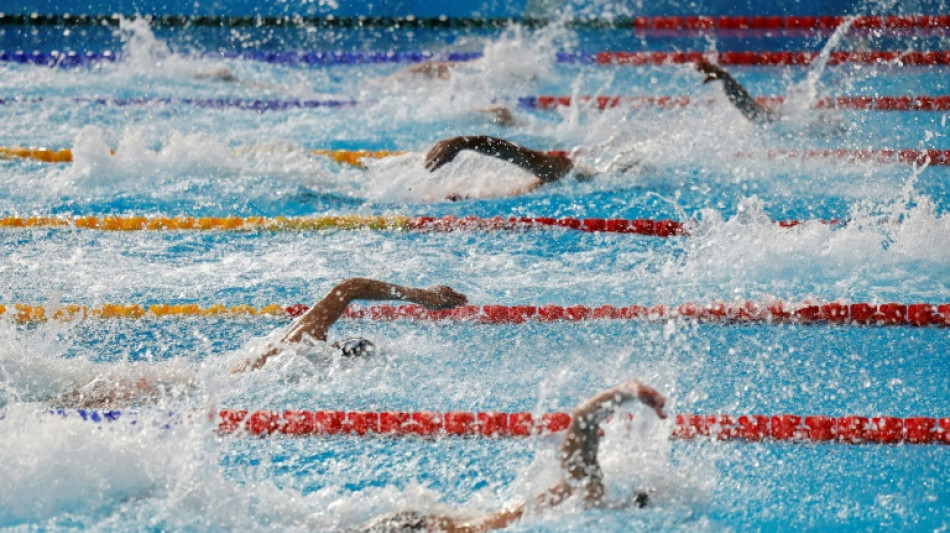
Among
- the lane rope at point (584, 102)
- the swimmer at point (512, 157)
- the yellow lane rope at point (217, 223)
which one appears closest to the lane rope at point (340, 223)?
the yellow lane rope at point (217, 223)

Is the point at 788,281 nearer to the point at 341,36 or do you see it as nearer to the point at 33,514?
the point at 33,514

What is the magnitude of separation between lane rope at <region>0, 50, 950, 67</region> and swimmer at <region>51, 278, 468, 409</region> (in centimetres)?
417

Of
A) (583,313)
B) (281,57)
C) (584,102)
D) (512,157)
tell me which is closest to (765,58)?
(584,102)

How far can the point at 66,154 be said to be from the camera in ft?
15.7

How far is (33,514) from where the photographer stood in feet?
6.93

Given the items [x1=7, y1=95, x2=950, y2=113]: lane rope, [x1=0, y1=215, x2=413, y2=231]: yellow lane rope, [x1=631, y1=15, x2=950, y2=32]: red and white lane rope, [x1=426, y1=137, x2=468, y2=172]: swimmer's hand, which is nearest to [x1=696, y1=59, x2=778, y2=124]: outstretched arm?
[x1=7, y1=95, x2=950, y2=113]: lane rope

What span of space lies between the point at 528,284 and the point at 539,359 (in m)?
0.54

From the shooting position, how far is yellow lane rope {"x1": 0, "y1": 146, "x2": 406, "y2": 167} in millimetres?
4762

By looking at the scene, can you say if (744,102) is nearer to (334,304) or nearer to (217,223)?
(217,223)

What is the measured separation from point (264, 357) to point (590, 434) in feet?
3.61

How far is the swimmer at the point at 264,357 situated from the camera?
8.69 ft

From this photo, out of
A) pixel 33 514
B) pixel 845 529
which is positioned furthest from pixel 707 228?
pixel 33 514

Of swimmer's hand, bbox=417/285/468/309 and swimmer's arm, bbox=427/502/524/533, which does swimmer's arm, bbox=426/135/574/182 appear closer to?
swimmer's hand, bbox=417/285/468/309

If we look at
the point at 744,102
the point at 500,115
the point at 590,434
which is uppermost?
the point at 744,102
